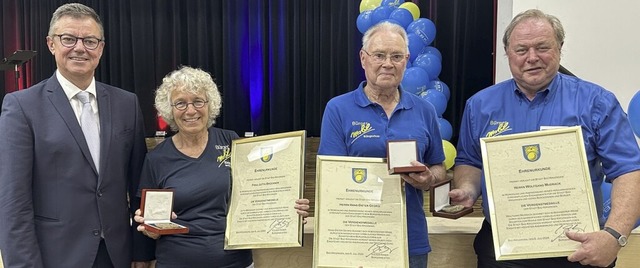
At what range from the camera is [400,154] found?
1.69 metres

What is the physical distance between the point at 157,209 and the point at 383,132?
0.84 meters

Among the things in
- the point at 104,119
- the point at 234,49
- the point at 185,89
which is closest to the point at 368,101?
the point at 185,89

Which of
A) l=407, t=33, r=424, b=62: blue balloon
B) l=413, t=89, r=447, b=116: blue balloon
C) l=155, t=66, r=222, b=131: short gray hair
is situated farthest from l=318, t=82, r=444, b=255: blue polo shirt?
l=407, t=33, r=424, b=62: blue balloon

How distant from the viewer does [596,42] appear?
12.9ft

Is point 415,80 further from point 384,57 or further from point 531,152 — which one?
point 531,152

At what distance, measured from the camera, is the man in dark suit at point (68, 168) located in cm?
174

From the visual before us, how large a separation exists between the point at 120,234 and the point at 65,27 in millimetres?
775

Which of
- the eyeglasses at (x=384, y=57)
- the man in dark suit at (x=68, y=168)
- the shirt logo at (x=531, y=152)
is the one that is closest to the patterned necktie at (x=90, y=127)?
the man in dark suit at (x=68, y=168)

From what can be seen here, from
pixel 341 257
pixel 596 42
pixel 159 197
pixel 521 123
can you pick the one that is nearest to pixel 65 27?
pixel 159 197

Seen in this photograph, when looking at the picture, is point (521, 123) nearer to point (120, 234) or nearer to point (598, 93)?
point (598, 93)

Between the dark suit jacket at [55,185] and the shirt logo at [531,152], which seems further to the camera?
the dark suit jacket at [55,185]

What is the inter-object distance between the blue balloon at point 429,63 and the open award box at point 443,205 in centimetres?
377

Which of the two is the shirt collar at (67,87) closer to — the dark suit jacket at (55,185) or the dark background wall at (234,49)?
the dark suit jacket at (55,185)

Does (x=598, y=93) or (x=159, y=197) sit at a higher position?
(x=598, y=93)
